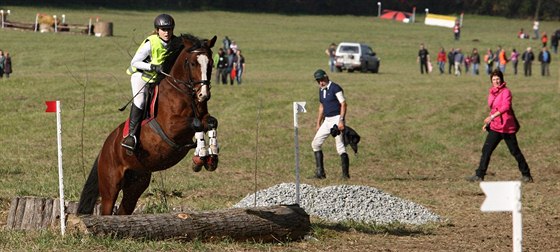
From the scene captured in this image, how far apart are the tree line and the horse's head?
7634cm

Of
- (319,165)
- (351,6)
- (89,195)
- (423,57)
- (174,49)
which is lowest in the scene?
(319,165)

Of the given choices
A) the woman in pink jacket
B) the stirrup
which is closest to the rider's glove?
the stirrup

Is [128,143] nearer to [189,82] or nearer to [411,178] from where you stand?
[189,82]

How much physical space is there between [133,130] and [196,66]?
119 cm

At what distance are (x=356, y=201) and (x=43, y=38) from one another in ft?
166

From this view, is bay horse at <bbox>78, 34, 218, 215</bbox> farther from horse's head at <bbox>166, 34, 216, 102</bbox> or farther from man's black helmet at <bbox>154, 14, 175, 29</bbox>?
man's black helmet at <bbox>154, 14, 175, 29</bbox>

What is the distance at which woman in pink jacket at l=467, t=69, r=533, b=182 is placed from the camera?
19.5 metres

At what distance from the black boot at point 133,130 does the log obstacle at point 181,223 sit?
1.01 m

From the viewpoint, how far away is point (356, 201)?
1489cm

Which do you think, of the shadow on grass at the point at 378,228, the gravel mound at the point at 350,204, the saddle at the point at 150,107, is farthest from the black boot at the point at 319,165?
the saddle at the point at 150,107

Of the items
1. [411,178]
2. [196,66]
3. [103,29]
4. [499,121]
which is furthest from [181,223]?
[103,29]

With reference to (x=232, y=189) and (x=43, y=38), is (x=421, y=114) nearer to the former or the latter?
(x=232, y=189)

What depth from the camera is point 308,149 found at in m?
26.5

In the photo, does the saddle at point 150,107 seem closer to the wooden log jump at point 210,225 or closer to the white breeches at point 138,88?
the white breeches at point 138,88
